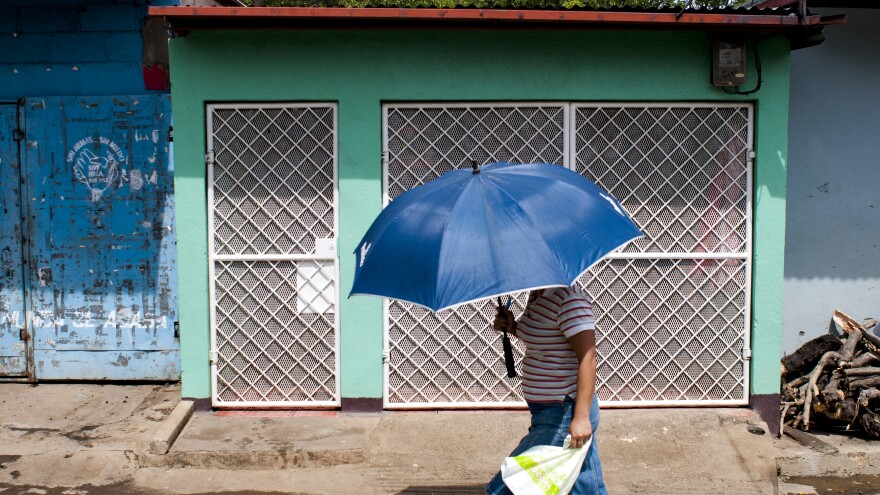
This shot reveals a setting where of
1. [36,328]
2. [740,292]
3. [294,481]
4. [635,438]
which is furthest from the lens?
[36,328]

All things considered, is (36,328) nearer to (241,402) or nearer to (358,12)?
(241,402)

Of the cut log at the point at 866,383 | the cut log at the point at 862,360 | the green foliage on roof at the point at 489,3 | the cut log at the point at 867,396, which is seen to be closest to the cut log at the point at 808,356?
the cut log at the point at 862,360

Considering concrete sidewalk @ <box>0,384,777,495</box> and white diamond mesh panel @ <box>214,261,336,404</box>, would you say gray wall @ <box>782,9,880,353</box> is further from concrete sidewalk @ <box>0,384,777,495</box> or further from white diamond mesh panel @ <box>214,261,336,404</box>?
white diamond mesh panel @ <box>214,261,336,404</box>

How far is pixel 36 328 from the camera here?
6848 millimetres

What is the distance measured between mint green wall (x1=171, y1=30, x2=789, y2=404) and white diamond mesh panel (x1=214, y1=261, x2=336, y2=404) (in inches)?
13.0

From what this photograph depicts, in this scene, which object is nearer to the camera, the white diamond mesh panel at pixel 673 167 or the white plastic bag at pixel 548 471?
the white plastic bag at pixel 548 471

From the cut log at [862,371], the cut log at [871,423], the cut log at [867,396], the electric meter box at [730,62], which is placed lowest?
the cut log at [871,423]

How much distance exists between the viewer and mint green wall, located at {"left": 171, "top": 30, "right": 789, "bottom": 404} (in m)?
5.67

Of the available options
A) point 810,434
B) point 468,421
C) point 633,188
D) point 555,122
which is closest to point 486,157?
point 555,122

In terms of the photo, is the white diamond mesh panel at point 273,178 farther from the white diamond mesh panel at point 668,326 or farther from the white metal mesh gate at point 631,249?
the white diamond mesh panel at point 668,326

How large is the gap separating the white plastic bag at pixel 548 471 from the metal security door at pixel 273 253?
8.81 feet

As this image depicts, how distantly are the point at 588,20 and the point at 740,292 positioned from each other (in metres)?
2.28

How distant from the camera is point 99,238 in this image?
22.2ft

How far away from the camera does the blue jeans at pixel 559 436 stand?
3.45 metres
